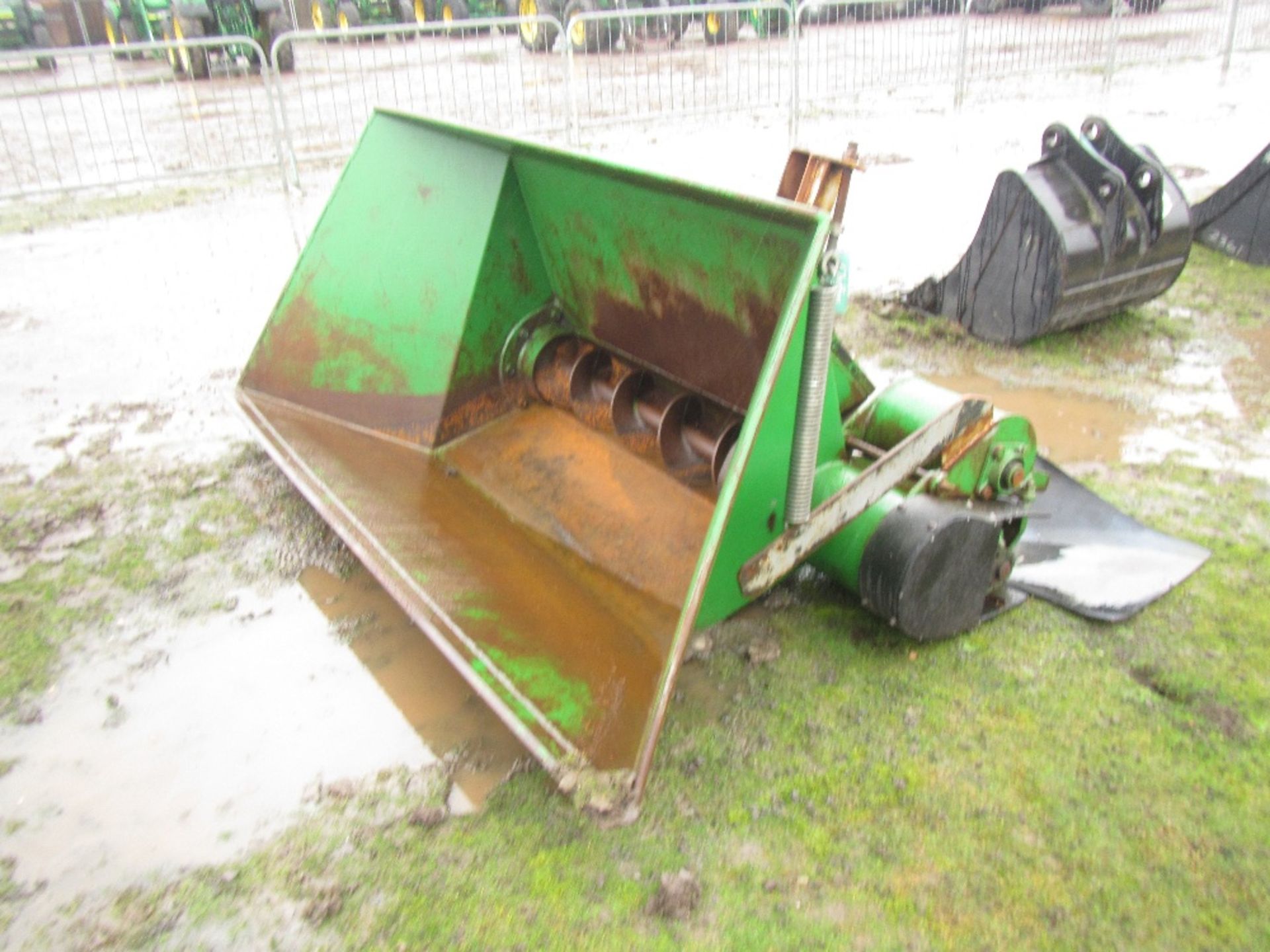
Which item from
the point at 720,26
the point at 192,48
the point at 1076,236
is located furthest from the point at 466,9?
the point at 1076,236

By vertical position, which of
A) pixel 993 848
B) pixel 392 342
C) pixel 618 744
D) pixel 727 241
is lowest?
pixel 993 848

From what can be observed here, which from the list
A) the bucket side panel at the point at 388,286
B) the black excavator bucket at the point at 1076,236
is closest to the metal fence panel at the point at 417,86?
the bucket side panel at the point at 388,286

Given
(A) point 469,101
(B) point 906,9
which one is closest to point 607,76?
(A) point 469,101

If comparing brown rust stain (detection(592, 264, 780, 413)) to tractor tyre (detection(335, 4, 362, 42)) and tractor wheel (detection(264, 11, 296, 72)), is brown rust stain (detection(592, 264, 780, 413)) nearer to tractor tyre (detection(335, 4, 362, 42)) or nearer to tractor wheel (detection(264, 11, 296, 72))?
tractor wheel (detection(264, 11, 296, 72))

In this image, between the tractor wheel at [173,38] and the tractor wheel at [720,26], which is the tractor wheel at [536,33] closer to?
the tractor wheel at [720,26]

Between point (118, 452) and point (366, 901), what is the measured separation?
107 inches

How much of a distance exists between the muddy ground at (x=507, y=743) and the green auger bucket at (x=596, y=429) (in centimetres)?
24

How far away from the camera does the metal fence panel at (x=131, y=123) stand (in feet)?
28.3

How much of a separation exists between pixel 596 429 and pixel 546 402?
0.32 meters

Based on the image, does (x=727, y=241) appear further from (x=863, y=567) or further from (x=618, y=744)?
(x=618, y=744)

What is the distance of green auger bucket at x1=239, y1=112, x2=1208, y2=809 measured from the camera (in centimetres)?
240

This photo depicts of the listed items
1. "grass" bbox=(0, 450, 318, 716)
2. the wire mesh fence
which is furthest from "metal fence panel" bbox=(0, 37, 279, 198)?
"grass" bbox=(0, 450, 318, 716)

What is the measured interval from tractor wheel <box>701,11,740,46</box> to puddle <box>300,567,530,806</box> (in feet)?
44.8

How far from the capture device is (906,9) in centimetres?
1900
